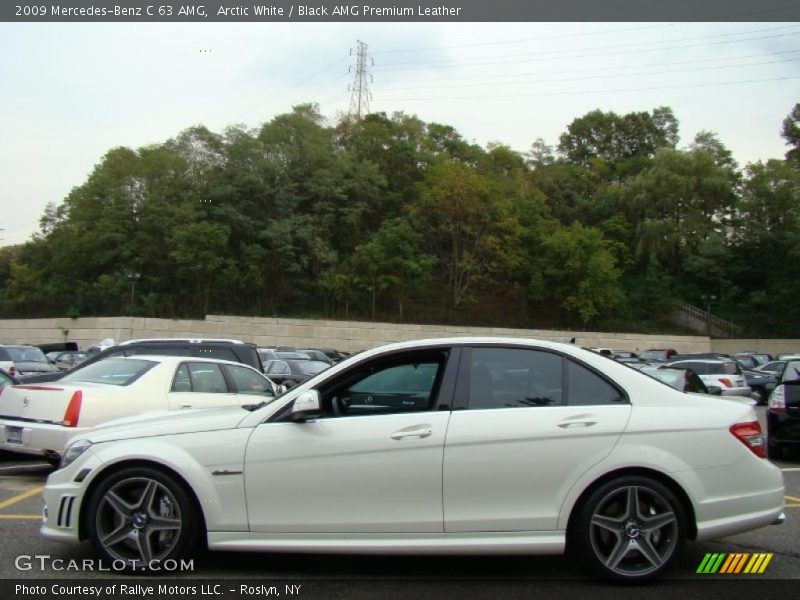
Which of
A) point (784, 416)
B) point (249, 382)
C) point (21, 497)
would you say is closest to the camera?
point (21, 497)

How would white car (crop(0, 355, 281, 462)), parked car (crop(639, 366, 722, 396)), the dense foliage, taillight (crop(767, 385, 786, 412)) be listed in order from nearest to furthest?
white car (crop(0, 355, 281, 462)), taillight (crop(767, 385, 786, 412)), parked car (crop(639, 366, 722, 396)), the dense foliage

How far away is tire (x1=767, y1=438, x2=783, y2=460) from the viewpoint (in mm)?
11214

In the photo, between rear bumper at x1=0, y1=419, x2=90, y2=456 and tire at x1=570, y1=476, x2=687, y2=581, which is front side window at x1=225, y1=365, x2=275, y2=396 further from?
tire at x1=570, y1=476, x2=687, y2=581

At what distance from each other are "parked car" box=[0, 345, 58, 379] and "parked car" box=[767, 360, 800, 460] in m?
19.1

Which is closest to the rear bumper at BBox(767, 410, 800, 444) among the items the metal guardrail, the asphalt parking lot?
the asphalt parking lot

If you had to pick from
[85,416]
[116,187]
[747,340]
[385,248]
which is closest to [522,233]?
[385,248]

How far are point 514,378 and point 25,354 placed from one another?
2264 centimetres

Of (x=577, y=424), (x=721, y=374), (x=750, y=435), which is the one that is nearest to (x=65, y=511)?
(x=577, y=424)

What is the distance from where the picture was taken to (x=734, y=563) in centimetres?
557

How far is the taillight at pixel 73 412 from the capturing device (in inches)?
326

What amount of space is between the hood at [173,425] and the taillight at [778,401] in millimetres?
8544

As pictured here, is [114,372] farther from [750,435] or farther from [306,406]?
[750,435]

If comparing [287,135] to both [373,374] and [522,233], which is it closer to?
[522,233]

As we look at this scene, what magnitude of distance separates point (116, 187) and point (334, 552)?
51888mm
